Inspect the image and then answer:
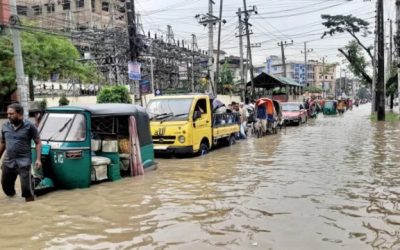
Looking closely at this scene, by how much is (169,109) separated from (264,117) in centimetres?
900

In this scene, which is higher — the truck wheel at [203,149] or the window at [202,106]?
the window at [202,106]

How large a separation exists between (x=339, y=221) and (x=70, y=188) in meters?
5.02

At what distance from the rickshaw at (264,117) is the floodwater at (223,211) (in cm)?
1006

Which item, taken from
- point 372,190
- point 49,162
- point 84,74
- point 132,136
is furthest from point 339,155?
point 84,74

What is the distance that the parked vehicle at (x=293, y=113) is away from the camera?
31344mm

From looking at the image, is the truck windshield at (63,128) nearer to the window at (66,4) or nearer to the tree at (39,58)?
the tree at (39,58)

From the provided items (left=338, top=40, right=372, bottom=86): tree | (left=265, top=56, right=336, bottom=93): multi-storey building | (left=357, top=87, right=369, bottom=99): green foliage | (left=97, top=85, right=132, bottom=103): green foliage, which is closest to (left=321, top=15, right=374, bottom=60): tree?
(left=338, top=40, right=372, bottom=86): tree

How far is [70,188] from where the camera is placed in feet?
30.4

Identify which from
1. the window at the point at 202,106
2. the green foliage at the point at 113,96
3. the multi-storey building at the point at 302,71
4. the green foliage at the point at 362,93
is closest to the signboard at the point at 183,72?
the green foliage at the point at 113,96

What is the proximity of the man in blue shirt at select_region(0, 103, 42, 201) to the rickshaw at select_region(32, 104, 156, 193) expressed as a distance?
0.65 m

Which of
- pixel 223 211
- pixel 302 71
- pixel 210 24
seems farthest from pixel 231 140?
pixel 302 71

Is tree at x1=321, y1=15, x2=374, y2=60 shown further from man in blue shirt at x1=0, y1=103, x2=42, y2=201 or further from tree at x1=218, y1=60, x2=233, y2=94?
man in blue shirt at x1=0, y1=103, x2=42, y2=201

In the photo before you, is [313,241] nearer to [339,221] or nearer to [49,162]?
[339,221]

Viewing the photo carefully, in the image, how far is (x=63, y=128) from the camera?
30.8 ft
